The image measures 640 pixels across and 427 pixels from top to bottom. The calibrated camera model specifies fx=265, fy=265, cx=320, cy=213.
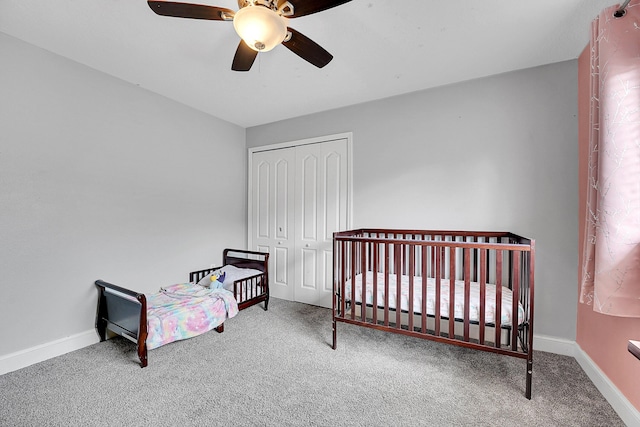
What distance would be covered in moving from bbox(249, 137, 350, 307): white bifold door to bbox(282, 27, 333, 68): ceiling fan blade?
146 cm

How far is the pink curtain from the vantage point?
1240 millimetres

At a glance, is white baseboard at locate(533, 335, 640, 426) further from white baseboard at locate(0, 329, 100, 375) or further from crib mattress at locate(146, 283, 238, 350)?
white baseboard at locate(0, 329, 100, 375)

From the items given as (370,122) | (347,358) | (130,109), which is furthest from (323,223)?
(130,109)

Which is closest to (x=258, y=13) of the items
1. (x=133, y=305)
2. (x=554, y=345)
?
(x=133, y=305)

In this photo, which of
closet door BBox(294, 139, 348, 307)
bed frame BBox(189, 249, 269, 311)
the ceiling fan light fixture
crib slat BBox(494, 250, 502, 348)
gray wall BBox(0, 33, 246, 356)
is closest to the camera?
the ceiling fan light fixture

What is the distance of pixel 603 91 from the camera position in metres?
1.35

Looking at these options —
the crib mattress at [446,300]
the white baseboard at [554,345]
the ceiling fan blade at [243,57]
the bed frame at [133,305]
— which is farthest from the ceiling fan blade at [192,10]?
the white baseboard at [554,345]

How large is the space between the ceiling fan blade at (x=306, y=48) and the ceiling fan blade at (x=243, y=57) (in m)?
0.23

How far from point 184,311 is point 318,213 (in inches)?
67.8

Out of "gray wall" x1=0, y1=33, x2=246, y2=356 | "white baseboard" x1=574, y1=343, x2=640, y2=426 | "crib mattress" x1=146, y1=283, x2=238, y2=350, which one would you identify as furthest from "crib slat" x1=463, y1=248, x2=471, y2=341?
"gray wall" x1=0, y1=33, x2=246, y2=356

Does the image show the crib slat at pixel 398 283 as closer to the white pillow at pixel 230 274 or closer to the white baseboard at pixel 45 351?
the white pillow at pixel 230 274

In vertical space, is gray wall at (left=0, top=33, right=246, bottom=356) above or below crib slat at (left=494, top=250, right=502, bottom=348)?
above

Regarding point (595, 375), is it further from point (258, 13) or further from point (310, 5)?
point (258, 13)

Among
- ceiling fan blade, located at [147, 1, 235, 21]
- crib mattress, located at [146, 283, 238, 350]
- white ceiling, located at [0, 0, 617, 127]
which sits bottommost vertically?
crib mattress, located at [146, 283, 238, 350]
